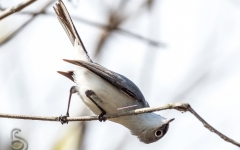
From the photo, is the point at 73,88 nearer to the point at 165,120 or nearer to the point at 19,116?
the point at 165,120

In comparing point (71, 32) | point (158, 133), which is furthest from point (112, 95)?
point (71, 32)

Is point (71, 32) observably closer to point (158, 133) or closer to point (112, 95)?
point (112, 95)

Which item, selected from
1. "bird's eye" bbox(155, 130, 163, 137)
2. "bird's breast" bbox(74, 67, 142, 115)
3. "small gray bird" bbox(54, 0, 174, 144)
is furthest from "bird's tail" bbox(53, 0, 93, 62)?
"bird's eye" bbox(155, 130, 163, 137)

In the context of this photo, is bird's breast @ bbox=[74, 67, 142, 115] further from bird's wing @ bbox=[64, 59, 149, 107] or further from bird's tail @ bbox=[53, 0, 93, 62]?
bird's tail @ bbox=[53, 0, 93, 62]

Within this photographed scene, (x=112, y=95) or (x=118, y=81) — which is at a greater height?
(x=118, y=81)

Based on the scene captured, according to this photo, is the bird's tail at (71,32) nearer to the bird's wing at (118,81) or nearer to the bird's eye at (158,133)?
the bird's wing at (118,81)

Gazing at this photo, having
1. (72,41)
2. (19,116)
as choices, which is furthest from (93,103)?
(19,116)

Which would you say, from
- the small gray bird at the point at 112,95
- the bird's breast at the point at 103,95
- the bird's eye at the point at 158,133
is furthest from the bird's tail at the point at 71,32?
the bird's eye at the point at 158,133
